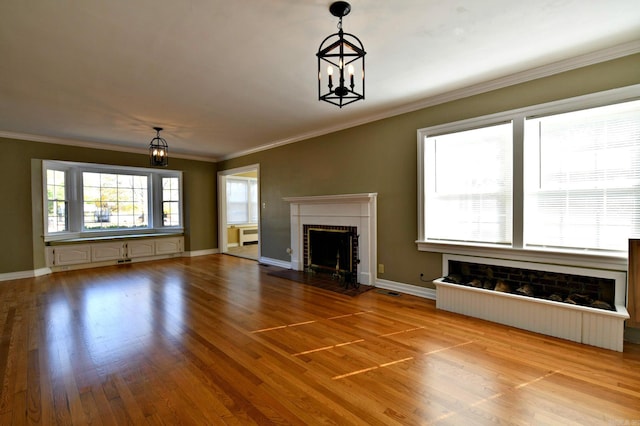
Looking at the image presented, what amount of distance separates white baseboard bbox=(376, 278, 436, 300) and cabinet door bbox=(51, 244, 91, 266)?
6.02 metres

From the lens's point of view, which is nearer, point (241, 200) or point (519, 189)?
point (519, 189)

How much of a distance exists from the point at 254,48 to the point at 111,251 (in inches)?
238

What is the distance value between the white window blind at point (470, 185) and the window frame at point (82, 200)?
249 inches

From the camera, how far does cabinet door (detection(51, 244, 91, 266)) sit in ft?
19.1

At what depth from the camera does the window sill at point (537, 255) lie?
2.73 metres

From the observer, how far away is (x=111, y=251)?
21.3 ft

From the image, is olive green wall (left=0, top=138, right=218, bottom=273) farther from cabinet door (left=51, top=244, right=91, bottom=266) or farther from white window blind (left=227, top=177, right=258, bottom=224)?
white window blind (left=227, top=177, right=258, bottom=224)

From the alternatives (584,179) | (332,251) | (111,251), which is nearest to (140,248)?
(111,251)

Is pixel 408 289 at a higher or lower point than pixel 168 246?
lower

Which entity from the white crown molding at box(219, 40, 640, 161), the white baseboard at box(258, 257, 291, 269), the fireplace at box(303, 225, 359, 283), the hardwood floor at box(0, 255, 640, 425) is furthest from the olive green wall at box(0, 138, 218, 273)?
the white crown molding at box(219, 40, 640, 161)

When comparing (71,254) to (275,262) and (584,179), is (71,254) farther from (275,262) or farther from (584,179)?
(584,179)

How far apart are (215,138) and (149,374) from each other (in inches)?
182

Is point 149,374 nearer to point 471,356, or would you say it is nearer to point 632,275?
point 471,356

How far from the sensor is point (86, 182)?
6.40 meters
